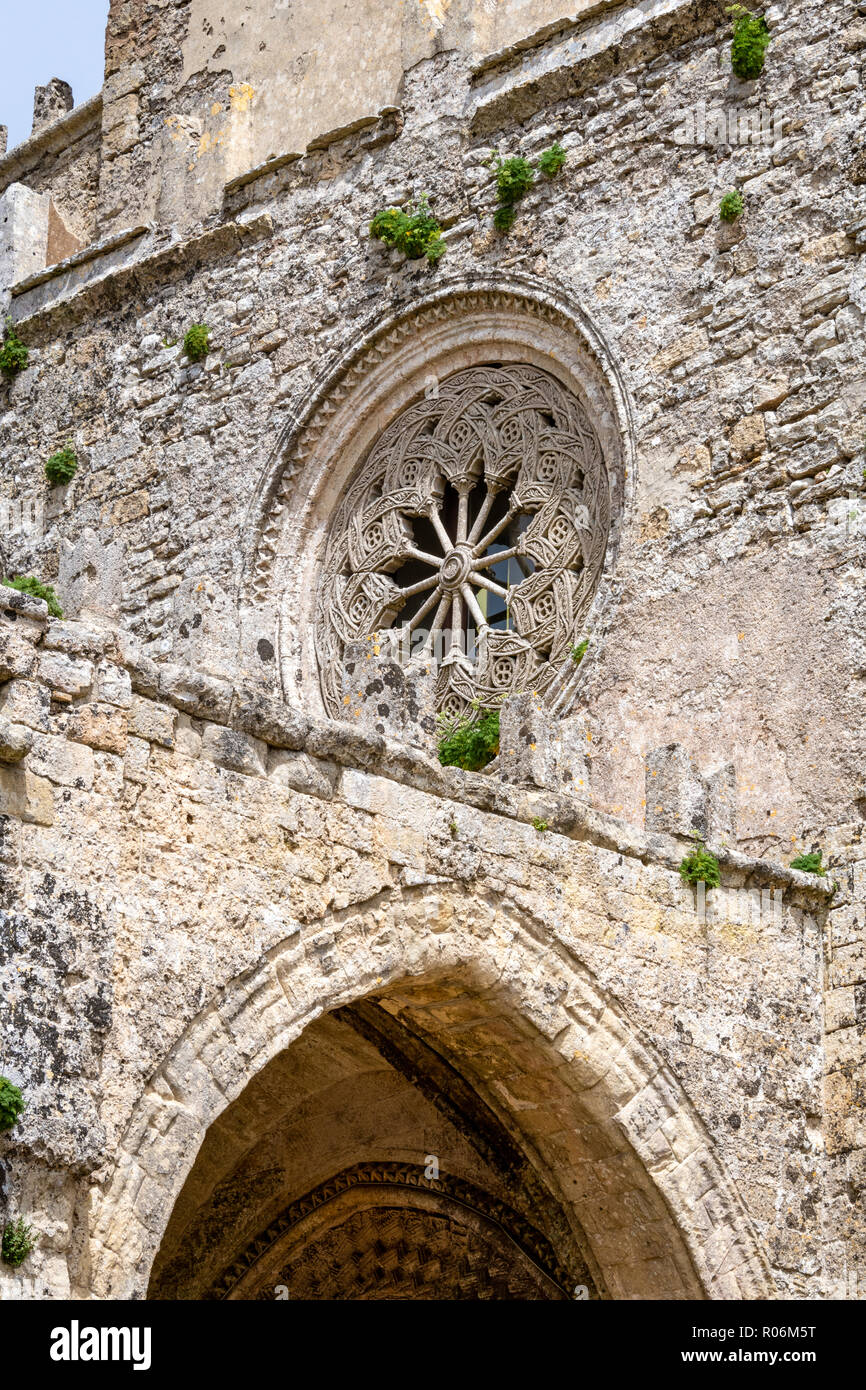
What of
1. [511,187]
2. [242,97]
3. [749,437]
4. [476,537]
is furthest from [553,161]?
[242,97]

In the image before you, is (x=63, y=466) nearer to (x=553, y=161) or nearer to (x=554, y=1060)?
(x=553, y=161)

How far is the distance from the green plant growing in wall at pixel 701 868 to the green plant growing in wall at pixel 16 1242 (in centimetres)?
326

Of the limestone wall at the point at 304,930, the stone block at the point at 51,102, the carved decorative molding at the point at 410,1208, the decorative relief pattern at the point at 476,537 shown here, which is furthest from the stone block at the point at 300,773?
the stone block at the point at 51,102

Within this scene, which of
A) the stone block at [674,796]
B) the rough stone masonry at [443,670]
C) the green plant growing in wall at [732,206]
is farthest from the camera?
the green plant growing in wall at [732,206]

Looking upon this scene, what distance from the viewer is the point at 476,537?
37.4 feet

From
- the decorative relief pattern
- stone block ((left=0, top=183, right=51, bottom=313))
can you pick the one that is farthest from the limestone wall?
stone block ((left=0, top=183, right=51, bottom=313))

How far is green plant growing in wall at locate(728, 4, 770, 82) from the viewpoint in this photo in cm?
1065

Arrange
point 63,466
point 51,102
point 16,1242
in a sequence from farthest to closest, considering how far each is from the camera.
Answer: point 51,102
point 63,466
point 16,1242

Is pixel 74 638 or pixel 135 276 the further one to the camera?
pixel 135 276

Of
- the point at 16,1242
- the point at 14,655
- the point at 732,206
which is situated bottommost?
the point at 16,1242

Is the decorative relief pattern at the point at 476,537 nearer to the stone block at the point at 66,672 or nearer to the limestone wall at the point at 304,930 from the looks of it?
the limestone wall at the point at 304,930

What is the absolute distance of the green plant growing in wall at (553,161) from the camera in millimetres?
11422

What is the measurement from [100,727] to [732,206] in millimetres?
4686

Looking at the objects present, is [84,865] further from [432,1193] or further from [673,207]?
[673,207]
